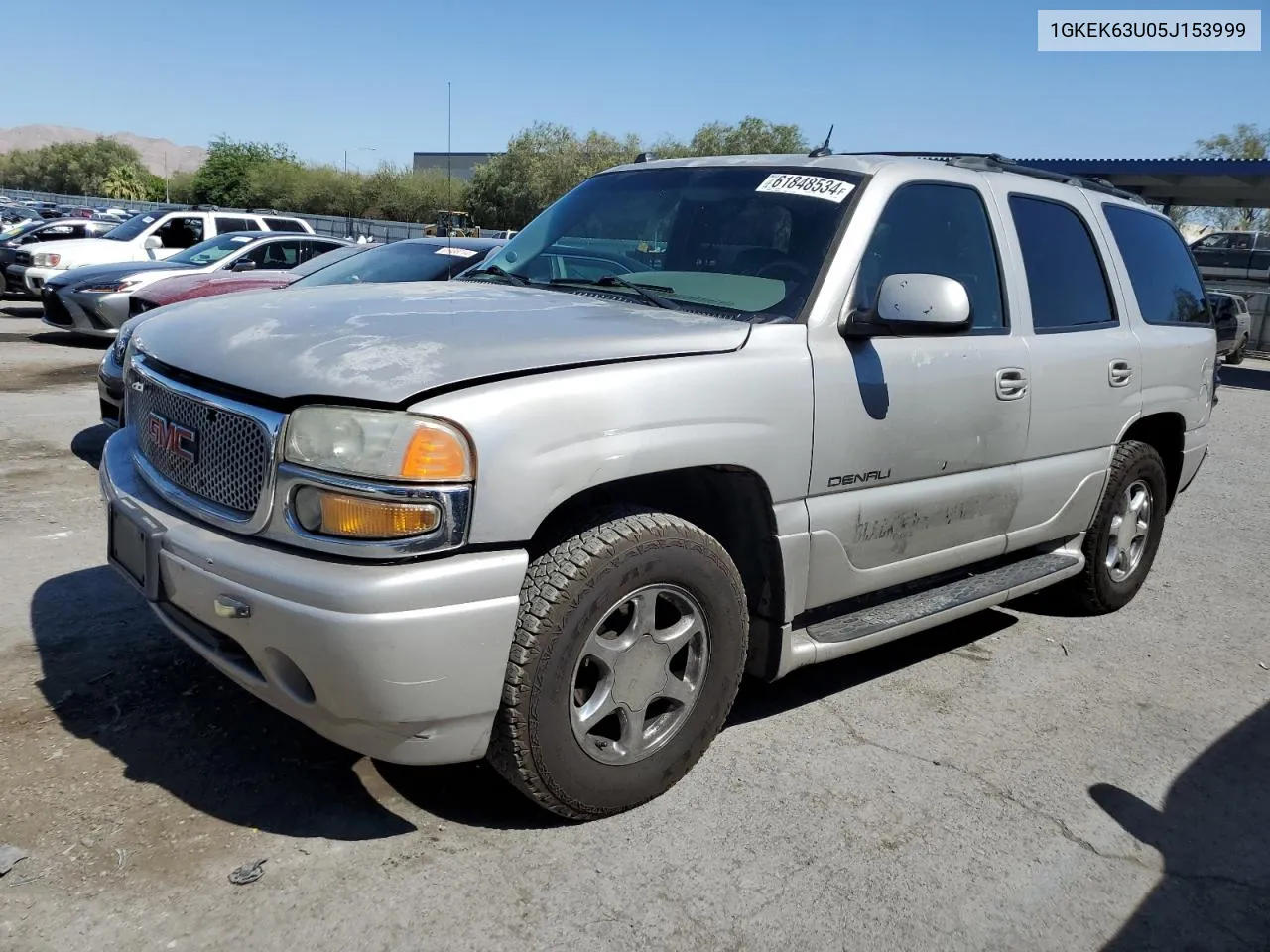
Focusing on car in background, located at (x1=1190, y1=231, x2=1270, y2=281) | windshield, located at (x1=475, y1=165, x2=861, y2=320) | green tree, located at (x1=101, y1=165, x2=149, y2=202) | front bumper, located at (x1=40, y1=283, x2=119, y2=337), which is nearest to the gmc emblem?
windshield, located at (x1=475, y1=165, x2=861, y2=320)

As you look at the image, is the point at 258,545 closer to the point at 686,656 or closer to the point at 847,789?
the point at 686,656

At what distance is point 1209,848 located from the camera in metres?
3.06

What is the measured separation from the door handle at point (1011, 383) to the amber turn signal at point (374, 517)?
2287 millimetres

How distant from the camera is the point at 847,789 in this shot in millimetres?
3209

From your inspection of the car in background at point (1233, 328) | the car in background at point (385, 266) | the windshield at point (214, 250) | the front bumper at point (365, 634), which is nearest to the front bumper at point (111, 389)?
the car in background at point (385, 266)

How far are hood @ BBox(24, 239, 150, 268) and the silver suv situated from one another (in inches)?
499

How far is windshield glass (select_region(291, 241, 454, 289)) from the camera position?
25.9 ft

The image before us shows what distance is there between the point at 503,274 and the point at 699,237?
805 mm

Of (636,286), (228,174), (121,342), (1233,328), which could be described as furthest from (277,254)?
(228,174)

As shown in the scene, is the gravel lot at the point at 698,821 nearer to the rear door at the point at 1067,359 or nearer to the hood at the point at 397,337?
the rear door at the point at 1067,359

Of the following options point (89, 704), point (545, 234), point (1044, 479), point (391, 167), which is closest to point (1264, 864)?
point (1044, 479)

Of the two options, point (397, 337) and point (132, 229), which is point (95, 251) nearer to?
point (132, 229)

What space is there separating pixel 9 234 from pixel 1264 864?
76.0ft

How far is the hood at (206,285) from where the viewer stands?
9055 mm
